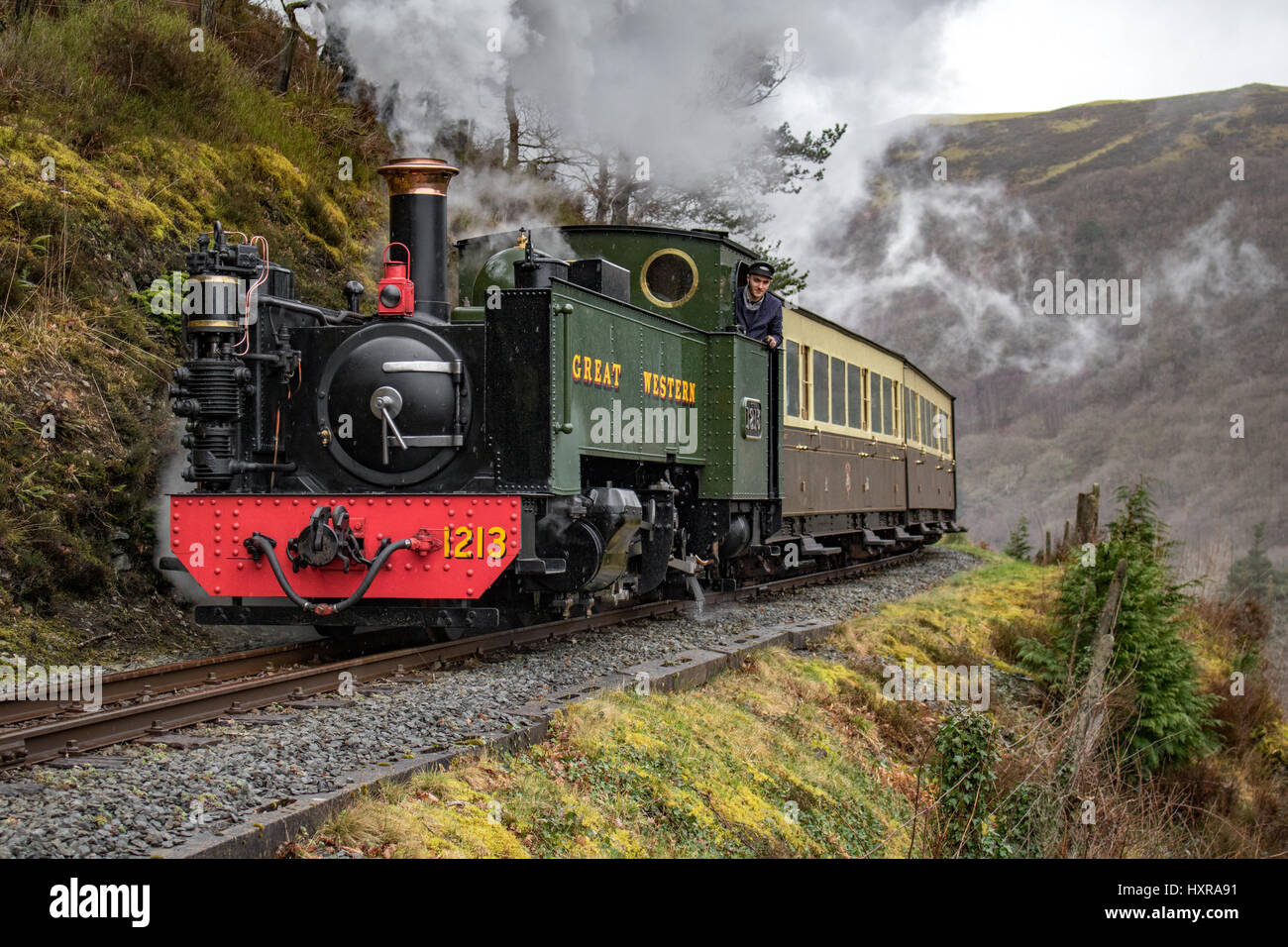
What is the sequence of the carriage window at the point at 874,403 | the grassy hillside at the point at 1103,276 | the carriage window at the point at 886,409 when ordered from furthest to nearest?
the grassy hillside at the point at 1103,276 → the carriage window at the point at 886,409 → the carriage window at the point at 874,403

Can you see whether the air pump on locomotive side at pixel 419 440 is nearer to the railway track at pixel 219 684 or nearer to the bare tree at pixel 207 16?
the railway track at pixel 219 684

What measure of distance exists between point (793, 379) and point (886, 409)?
522 cm

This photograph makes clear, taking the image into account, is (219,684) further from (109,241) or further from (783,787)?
(109,241)

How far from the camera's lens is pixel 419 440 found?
7027 mm

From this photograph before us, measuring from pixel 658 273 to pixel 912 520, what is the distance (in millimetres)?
10045

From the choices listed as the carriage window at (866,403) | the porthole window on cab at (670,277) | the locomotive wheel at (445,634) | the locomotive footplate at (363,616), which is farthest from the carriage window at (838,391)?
the locomotive footplate at (363,616)

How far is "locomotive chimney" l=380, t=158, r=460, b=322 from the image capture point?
282 inches

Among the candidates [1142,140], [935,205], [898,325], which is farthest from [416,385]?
[1142,140]

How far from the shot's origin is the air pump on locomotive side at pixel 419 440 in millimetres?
6598

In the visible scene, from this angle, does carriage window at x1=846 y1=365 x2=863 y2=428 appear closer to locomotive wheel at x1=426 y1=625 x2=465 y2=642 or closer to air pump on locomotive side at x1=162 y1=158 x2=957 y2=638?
air pump on locomotive side at x1=162 y1=158 x2=957 y2=638

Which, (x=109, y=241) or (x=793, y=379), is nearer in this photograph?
(x=109, y=241)

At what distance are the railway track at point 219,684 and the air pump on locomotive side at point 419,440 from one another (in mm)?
226

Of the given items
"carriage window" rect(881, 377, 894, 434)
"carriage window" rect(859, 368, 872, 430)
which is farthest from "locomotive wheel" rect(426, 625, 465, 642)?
"carriage window" rect(881, 377, 894, 434)

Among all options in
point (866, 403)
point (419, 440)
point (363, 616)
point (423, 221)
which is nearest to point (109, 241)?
point (423, 221)
